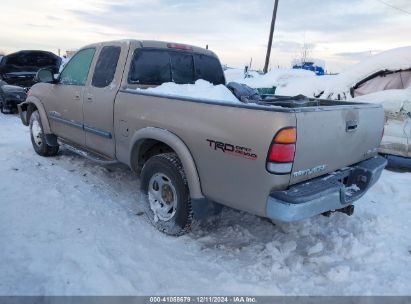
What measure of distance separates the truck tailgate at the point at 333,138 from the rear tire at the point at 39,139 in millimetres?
4761

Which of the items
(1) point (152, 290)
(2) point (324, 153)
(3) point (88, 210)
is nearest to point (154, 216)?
(3) point (88, 210)

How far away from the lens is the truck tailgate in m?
2.89

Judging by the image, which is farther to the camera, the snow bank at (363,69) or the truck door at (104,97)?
the snow bank at (363,69)

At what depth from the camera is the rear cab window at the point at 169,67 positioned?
174 inches

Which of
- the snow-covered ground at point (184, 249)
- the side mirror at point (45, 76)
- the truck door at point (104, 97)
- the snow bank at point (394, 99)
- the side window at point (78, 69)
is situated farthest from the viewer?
the snow bank at point (394, 99)

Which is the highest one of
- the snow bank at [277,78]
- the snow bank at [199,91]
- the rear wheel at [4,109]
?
the snow bank at [199,91]

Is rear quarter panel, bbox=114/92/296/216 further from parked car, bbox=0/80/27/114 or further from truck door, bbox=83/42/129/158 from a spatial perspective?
parked car, bbox=0/80/27/114

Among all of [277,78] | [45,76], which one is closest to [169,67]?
[45,76]

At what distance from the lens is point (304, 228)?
4.01m

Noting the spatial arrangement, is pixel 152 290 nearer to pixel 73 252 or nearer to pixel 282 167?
pixel 73 252

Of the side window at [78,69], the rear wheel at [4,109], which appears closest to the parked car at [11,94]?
the rear wheel at [4,109]

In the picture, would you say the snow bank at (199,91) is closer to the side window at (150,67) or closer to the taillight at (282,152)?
the side window at (150,67)

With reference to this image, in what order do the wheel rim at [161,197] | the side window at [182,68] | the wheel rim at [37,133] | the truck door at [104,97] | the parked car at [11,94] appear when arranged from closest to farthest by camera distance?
the wheel rim at [161,197]
the truck door at [104,97]
the side window at [182,68]
the wheel rim at [37,133]
the parked car at [11,94]

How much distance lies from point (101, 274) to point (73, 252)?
473mm
